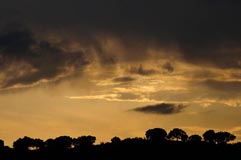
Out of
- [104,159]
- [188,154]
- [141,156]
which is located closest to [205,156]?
[188,154]

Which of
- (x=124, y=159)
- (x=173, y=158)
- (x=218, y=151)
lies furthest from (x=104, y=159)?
(x=218, y=151)

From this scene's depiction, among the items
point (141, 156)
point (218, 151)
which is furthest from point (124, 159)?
point (218, 151)

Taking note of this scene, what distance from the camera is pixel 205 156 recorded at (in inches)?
7446

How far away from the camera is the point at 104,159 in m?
197

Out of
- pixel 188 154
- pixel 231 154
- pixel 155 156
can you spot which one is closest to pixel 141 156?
pixel 155 156

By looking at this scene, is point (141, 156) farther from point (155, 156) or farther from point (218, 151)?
point (218, 151)

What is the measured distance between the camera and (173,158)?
191 metres

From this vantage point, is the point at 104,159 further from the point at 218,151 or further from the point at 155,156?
the point at 218,151

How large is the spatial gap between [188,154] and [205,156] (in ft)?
31.2

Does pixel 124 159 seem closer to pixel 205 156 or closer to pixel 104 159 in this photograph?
pixel 104 159

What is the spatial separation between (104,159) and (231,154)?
47.5 m

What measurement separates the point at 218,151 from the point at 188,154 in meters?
11.8

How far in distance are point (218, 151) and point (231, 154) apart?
22.8 ft

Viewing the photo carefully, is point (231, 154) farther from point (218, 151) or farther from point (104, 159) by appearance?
point (104, 159)
